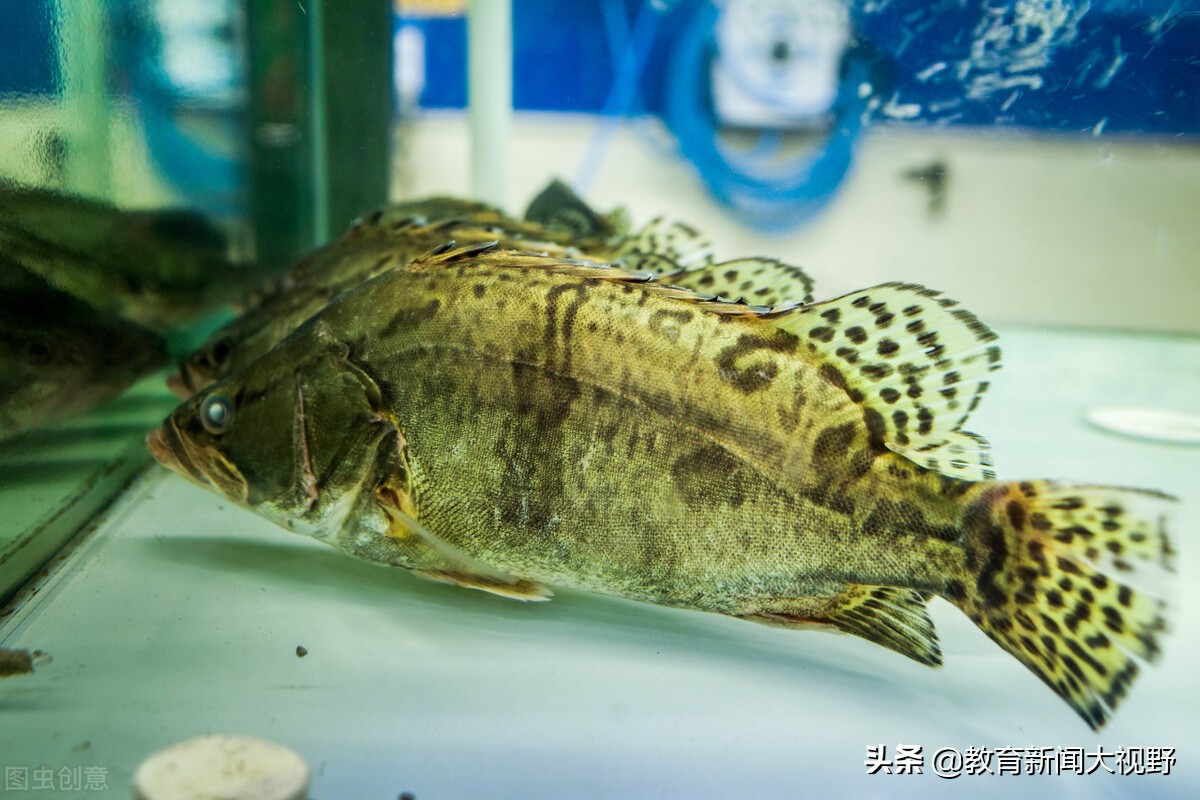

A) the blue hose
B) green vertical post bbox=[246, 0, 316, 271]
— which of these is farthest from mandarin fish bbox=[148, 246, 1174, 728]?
the blue hose

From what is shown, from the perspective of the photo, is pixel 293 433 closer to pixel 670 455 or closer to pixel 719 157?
pixel 670 455

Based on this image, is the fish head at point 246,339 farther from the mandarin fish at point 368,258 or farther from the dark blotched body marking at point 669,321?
the dark blotched body marking at point 669,321

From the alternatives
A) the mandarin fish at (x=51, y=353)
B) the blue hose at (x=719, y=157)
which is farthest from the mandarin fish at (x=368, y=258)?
the blue hose at (x=719, y=157)

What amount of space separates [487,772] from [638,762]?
0.34 metres

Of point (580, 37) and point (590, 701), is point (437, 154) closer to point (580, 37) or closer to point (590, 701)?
point (580, 37)

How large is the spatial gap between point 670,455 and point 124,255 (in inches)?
112

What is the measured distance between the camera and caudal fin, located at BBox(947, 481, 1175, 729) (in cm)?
175

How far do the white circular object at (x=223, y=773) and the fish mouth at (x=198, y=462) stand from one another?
1.01 metres

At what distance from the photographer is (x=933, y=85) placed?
3.64 meters

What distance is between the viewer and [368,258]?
322cm

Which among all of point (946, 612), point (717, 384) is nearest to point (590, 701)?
point (717, 384)

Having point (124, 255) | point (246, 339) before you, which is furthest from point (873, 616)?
→ point (124, 255)

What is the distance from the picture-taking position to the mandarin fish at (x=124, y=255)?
2662mm

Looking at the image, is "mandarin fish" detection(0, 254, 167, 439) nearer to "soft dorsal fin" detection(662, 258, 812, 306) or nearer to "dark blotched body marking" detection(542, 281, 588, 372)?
"dark blotched body marking" detection(542, 281, 588, 372)
